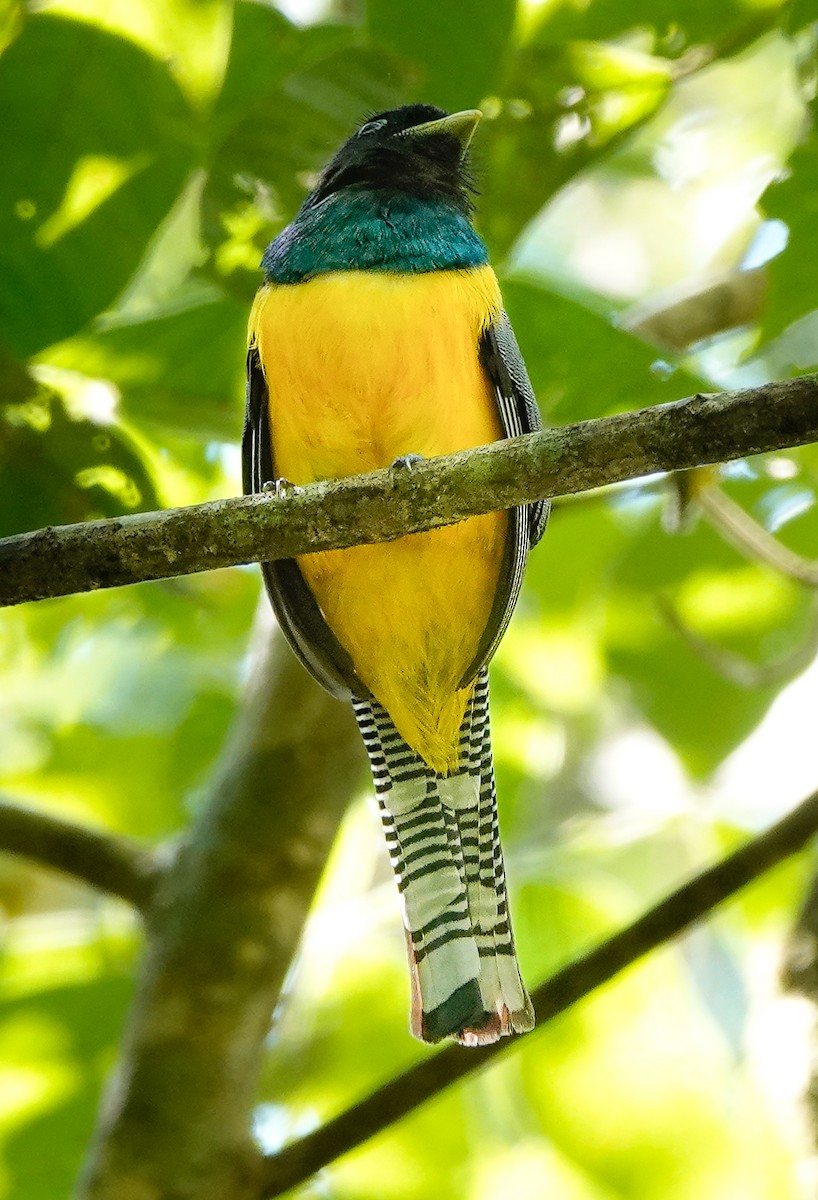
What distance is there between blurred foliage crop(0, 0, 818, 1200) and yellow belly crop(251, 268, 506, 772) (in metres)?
0.20

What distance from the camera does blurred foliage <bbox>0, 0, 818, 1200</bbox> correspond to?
10.5 feet

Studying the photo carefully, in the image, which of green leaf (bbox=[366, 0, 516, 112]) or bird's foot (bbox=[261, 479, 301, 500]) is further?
green leaf (bbox=[366, 0, 516, 112])

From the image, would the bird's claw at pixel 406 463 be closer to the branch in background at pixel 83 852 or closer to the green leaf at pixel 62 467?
the green leaf at pixel 62 467

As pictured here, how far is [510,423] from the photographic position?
3.43 meters

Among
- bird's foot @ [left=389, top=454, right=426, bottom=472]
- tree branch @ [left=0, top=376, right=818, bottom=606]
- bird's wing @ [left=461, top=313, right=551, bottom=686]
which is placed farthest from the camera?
bird's wing @ [left=461, top=313, right=551, bottom=686]

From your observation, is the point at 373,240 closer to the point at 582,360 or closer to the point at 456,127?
the point at 456,127

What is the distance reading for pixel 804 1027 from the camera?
3318mm

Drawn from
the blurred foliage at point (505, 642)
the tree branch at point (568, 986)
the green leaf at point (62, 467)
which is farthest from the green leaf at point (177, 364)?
the tree branch at point (568, 986)

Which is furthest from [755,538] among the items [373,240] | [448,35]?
[448,35]

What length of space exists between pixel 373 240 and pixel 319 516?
Result: 1.08m

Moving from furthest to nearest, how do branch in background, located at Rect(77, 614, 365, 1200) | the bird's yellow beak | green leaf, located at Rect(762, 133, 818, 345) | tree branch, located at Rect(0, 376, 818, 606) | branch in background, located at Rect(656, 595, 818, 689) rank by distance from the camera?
branch in background, located at Rect(656, 595, 818, 689)
the bird's yellow beak
branch in background, located at Rect(77, 614, 365, 1200)
green leaf, located at Rect(762, 133, 818, 345)
tree branch, located at Rect(0, 376, 818, 606)

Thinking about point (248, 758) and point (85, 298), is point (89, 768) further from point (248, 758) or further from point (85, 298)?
point (85, 298)

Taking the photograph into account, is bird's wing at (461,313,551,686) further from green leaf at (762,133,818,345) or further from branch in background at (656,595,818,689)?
branch in background at (656,595,818,689)

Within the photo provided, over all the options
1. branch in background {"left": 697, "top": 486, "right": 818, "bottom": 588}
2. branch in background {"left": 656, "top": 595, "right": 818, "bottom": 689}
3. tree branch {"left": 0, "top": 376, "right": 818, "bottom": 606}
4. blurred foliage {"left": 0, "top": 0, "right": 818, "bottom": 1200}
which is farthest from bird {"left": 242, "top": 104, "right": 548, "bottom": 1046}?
branch in background {"left": 656, "top": 595, "right": 818, "bottom": 689}
